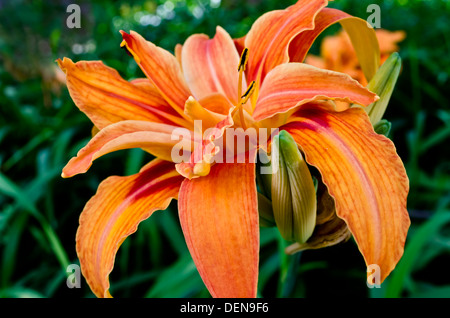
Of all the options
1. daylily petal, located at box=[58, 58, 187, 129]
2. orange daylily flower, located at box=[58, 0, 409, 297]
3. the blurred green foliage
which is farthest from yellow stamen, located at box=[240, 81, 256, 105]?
the blurred green foliage

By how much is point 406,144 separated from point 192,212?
50.0 inches

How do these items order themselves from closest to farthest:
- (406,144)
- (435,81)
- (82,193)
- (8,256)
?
(8,256)
(82,193)
(406,144)
(435,81)

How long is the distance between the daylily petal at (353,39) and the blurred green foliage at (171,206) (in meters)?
0.25

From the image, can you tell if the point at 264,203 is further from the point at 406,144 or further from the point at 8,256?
the point at 406,144

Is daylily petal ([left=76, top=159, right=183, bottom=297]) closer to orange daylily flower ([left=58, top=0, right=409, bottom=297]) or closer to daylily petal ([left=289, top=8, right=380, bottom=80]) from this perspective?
orange daylily flower ([left=58, top=0, right=409, bottom=297])

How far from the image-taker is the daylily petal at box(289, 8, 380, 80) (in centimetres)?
45

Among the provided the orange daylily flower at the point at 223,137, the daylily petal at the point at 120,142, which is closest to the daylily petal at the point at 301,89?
the orange daylily flower at the point at 223,137

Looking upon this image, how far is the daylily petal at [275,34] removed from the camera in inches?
17.2

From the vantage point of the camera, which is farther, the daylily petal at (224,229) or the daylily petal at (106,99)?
the daylily petal at (106,99)

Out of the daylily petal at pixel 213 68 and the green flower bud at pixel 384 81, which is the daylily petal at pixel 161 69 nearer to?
the daylily petal at pixel 213 68

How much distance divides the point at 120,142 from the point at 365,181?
0.24m

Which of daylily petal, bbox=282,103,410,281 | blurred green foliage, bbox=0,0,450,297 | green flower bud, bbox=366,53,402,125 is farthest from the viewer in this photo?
blurred green foliage, bbox=0,0,450,297

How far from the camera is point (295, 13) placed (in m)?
0.46

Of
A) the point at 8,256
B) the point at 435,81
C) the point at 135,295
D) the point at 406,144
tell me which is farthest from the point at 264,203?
the point at 435,81
